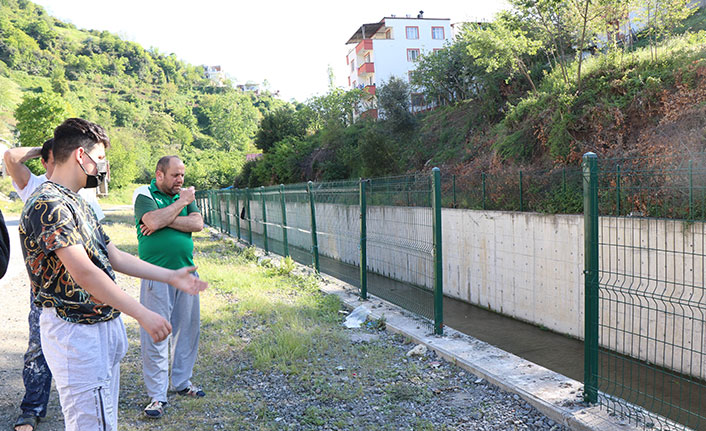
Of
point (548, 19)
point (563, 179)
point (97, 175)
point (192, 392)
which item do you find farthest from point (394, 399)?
point (548, 19)

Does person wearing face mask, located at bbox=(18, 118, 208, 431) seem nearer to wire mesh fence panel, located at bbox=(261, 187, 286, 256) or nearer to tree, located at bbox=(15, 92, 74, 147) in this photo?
wire mesh fence panel, located at bbox=(261, 187, 286, 256)

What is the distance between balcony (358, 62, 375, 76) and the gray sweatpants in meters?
45.8

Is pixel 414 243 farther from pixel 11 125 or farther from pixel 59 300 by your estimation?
pixel 11 125

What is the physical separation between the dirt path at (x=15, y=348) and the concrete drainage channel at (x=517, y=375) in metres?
3.70

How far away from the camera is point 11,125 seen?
74.1m

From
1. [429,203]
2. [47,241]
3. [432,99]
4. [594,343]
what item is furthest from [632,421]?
[432,99]

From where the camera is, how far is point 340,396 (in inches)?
177

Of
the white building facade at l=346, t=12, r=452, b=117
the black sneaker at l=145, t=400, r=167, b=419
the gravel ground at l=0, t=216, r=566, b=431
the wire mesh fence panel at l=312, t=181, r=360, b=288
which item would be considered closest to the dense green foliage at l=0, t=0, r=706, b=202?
the wire mesh fence panel at l=312, t=181, r=360, b=288

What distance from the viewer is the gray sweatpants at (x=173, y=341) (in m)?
4.29

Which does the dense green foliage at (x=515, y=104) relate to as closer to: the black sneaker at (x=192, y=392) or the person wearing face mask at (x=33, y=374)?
the black sneaker at (x=192, y=392)

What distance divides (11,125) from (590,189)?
88652 millimetres

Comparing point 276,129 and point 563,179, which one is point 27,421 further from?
point 276,129

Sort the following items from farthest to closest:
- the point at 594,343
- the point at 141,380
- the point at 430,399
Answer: the point at 141,380 < the point at 430,399 < the point at 594,343

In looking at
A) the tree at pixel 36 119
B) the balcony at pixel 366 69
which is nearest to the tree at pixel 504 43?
the balcony at pixel 366 69
